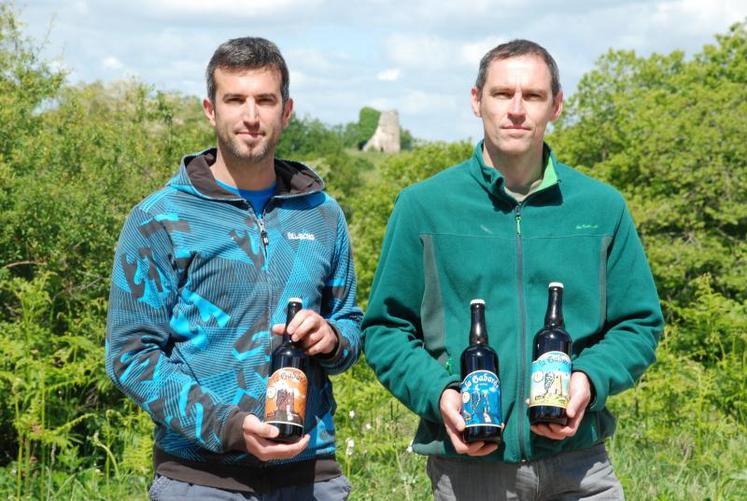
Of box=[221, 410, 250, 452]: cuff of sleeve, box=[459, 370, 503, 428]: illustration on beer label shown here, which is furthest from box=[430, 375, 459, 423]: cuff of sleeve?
box=[221, 410, 250, 452]: cuff of sleeve

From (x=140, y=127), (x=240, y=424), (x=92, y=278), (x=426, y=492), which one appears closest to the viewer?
(x=240, y=424)

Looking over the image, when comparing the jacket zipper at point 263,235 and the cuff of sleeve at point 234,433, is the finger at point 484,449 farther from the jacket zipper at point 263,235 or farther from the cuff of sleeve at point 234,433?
the jacket zipper at point 263,235

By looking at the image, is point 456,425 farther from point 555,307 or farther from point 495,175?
point 495,175

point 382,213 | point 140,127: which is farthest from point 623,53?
point 140,127

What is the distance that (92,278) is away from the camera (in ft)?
26.3

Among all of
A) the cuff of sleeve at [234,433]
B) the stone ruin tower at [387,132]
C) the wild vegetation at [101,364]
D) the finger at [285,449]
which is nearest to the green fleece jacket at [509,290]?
the finger at [285,449]

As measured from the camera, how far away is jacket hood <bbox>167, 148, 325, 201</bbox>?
3381 mm

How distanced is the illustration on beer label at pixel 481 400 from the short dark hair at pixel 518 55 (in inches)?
41.7

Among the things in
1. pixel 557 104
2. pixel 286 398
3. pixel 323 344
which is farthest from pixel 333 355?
pixel 557 104

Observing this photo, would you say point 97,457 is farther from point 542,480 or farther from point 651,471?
point 542,480

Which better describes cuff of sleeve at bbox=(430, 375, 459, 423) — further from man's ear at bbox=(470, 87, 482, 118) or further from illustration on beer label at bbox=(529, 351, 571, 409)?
man's ear at bbox=(470, 87, 482, 118)

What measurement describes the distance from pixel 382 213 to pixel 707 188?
11.0 metres

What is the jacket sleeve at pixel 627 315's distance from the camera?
3.34 meters

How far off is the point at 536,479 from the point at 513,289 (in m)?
0.63
